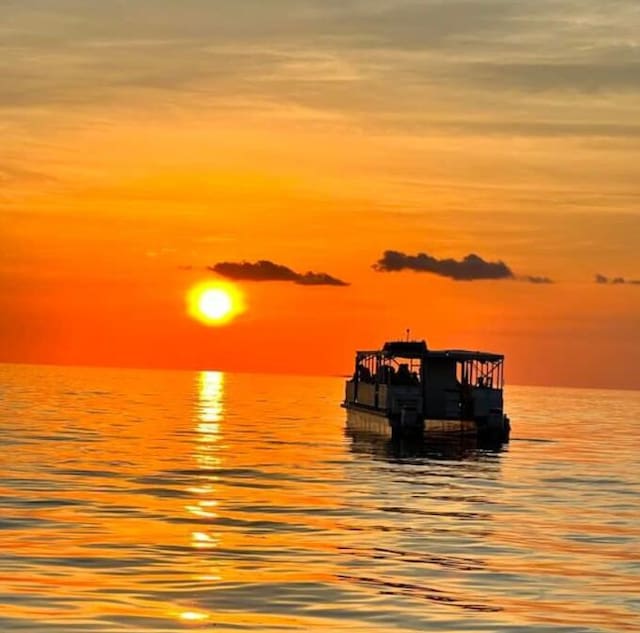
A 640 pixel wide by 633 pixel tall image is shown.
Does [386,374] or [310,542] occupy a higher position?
[386,374]

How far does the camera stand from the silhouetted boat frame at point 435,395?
77.8m

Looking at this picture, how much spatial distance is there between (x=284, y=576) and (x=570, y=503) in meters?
20.2

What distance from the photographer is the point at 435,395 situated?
81.7 metres

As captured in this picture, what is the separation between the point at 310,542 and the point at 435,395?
50.8 meters

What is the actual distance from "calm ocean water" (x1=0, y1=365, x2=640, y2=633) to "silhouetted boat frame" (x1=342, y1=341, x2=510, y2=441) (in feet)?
37.6

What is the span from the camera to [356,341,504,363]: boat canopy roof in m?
79.6

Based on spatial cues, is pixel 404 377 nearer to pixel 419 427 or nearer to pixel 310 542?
pixel 419 427

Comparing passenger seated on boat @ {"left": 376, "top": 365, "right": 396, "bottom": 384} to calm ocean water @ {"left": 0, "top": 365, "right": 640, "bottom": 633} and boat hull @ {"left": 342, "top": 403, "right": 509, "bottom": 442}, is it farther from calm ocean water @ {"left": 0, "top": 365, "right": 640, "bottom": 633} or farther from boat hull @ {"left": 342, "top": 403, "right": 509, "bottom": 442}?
calm ocean water @ {"left": 0, "top": 365, "right": 640, "bottom": 633}

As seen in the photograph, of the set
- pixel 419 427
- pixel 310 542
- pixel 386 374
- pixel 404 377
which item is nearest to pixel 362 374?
pixel 386 374

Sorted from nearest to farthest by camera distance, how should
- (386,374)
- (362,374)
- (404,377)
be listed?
(404,377) < (386,374) < (362,374)

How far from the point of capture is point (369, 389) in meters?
90.7

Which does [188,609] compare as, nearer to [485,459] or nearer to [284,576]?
[284,576]

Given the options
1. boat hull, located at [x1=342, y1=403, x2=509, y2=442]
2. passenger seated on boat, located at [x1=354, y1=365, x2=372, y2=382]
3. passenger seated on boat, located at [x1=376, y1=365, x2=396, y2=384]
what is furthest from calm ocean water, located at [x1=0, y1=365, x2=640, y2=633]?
passenger seated on boat, located at [x1=354, y1=365, x2=372, y2=382]

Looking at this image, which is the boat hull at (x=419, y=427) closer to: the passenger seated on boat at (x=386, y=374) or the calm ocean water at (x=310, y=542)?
the passenger seated on boat at (x=386, y=374)
